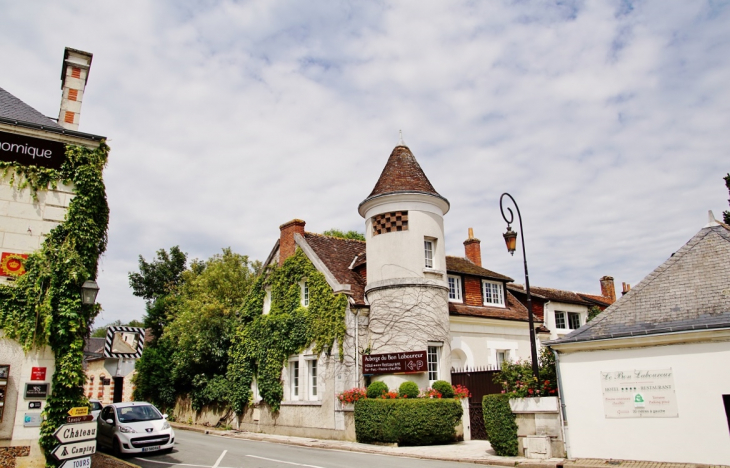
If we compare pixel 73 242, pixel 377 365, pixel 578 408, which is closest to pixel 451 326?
pixel 377 365

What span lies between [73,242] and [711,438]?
15357 millimetres

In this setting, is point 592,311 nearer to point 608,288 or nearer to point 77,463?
point 608,288

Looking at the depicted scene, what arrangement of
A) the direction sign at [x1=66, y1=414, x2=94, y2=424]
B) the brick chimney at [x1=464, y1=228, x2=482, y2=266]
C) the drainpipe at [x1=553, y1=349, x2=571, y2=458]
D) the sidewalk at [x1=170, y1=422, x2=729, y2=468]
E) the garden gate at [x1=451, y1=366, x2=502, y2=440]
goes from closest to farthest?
the direction sign at [x1=66, y1=414, x2=94, y2=424] → the sidewalk at [x1=170, y1=422, x2=729, y2=468] → the drainpipe at [x1=553, y1=349, x2=571, y2=458] → the garden gate at [x1=451, y1=366, x2=502, y2=440] → the brick chimney at [x1=464, y1=228, x2=482, y2=266]

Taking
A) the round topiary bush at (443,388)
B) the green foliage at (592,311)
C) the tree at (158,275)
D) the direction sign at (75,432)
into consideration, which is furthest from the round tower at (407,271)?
the tree at (158,275)

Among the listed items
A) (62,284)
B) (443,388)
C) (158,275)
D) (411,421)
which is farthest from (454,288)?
(158,275)

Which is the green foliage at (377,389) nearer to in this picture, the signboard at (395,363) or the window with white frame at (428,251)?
the signboard at (395,363)

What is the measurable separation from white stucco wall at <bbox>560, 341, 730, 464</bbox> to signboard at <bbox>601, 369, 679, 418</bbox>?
0.11m

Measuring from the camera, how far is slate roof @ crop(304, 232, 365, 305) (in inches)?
860

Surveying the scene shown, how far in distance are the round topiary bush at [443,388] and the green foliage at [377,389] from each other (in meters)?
1.72

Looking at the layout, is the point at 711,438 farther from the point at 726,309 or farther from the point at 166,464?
the point at 166,464

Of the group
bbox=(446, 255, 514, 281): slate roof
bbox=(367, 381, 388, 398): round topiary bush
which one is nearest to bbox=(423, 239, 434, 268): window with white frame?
bbox=(446, 255, 514, 281): slate roof

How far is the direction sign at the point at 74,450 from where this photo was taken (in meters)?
9.12

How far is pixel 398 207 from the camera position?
21.0 m

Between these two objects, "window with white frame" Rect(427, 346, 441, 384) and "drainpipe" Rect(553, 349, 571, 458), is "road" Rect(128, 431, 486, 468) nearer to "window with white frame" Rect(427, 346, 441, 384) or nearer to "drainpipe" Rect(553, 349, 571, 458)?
"drainpipe" Rect(553, 349, 571, 458)
